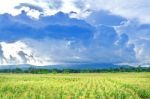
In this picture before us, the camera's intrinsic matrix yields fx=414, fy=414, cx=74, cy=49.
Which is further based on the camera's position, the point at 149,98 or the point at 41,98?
the point at 149,98

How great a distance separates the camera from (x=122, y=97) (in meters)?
35.8

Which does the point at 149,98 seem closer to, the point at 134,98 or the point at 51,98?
the point at 134,98

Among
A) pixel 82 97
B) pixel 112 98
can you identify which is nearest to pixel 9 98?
pixel 82 97

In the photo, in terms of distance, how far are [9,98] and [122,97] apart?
969 cm

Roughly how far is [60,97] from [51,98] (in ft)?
4.03

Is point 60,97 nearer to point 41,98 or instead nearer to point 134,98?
point 41,98

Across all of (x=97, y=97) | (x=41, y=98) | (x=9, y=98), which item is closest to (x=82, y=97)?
(x=97, y=97)

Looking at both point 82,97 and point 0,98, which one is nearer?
point 0,98

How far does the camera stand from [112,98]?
35.1 meters

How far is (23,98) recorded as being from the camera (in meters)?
34.2

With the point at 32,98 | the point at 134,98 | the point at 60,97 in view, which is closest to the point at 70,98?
the point at 60,97

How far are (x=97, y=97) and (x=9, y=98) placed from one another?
7.54 meters

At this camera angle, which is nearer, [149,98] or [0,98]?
[0,98]

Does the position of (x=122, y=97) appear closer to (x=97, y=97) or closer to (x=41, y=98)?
(x=97, y=97)
